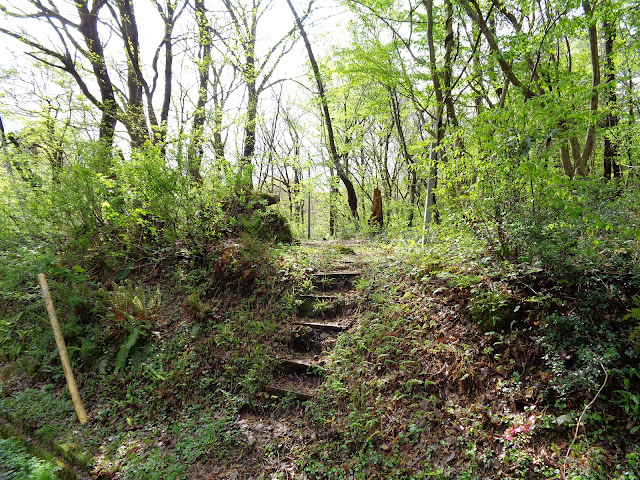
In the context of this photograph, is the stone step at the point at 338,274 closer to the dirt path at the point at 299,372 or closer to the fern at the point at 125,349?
the dirt path at the point at 299,372

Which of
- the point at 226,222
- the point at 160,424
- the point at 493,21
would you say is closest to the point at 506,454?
the point at 160,424

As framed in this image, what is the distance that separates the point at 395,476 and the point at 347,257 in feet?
15.2

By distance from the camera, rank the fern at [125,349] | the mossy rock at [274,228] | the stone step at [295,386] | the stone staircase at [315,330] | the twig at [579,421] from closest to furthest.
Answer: the twig at [579,421] → the stone step at [295,386] → the stone staircase at [315,330] → the fern at [125,349] → the mossy rock at [274,228]

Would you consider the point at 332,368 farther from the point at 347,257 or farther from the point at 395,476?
the point at 347,257

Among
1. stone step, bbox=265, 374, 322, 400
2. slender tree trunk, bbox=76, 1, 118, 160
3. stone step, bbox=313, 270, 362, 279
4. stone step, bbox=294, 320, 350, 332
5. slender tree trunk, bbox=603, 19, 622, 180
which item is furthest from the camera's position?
slender tree trunk, bbox=76, 1, 118, 160

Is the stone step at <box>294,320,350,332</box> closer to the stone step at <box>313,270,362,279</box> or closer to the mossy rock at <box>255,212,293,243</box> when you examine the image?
the stone step at <box>313,270,362,279</box>

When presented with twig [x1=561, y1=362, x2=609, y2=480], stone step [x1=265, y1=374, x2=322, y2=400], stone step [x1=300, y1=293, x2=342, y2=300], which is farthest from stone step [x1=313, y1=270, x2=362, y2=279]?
twig [x1=561, y1=362, x2=609, y2=480]

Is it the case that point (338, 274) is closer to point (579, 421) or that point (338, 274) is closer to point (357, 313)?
point (357, 313)

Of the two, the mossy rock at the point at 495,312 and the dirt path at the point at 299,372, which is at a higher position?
the mossy rock at the point at 495,312

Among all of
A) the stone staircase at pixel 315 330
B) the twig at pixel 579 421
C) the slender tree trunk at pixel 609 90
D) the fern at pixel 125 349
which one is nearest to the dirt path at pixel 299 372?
the stone staircase at pixel 315 330

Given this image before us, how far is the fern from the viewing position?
16.9 ft

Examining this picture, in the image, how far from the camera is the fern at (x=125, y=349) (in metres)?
5.14

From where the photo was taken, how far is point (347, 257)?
7109 millimetres

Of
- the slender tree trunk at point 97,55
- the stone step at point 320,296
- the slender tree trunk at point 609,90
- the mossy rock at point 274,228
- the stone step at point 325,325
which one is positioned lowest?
the stone step at point 325,325
